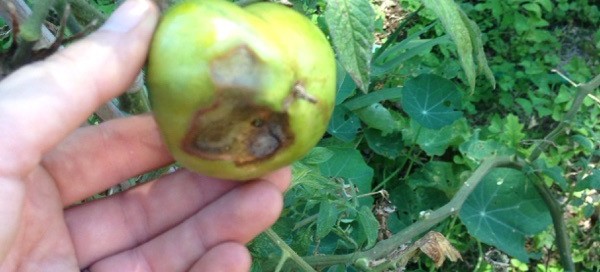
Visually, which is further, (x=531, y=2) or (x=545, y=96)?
(x=531, y=2)

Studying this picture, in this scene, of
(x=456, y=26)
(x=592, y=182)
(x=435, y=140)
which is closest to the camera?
(x=456, y=26)

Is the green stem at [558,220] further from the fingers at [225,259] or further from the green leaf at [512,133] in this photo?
the fingers at [225,259]

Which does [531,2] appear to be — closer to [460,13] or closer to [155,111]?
[460,13]

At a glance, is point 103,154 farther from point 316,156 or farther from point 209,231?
point 316,156

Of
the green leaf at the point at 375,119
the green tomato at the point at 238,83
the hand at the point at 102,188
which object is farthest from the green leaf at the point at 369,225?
the green leaf at the point at 375,119

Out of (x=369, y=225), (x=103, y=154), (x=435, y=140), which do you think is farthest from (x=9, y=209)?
(x=435, y=140)

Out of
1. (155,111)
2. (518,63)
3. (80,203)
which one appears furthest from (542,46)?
(155,111)
